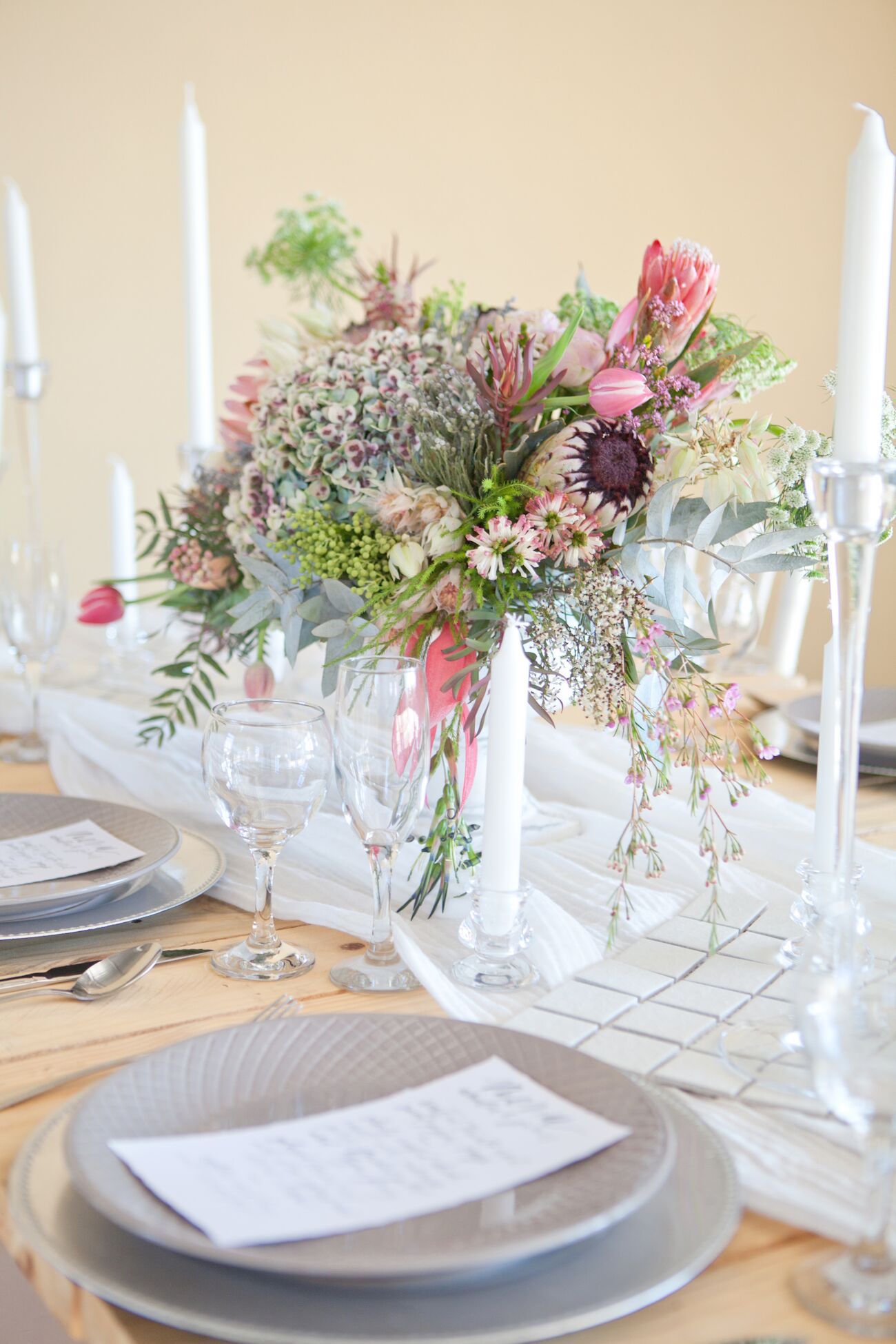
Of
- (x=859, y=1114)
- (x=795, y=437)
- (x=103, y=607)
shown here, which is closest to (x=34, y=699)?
(x=103, y=607)

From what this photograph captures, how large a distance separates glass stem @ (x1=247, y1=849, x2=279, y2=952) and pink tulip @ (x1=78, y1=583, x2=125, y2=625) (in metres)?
0.55

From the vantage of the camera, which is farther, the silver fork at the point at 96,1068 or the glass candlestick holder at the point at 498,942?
the glass candlestick holder at the point at 498,942

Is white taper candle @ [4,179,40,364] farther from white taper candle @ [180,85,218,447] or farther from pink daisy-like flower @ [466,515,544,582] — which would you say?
pink daisy-like flower @ [466,515,544,582]

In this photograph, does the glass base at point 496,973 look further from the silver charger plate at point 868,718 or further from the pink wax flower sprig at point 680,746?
the silver charger plate at point 868,718

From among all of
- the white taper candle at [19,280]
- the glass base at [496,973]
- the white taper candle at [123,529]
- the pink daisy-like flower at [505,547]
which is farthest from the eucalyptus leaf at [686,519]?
the white taper candle at [19,280]

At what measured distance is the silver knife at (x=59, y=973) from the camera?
2.65 feet

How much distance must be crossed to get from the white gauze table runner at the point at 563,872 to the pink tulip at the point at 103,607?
0.38 feet

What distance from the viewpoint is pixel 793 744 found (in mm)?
1481

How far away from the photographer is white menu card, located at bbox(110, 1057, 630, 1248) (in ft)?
1.68

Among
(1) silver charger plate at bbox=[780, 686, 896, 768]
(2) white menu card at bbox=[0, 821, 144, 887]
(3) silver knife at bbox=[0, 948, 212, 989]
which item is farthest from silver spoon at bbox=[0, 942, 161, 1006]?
(1) silver charger plate at bbox=[780, 686, 896, 768]

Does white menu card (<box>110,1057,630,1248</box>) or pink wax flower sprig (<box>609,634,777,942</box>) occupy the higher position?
pink wax flower sprig (<box>609,634,777,942</box>)

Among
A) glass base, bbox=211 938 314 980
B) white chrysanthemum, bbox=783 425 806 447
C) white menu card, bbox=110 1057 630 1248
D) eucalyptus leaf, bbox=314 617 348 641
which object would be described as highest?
white chrysanthemum, bbox=783 425 806 447

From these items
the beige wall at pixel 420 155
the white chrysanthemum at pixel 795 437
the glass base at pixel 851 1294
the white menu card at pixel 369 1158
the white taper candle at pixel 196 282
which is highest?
the beige wall at pixel 420 155

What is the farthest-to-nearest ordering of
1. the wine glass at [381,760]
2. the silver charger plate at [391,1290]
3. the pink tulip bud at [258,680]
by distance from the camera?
the pink tulip bud at [258,680] → the wine glass at [381,760] → the silver charger plate at [391,1290]
